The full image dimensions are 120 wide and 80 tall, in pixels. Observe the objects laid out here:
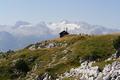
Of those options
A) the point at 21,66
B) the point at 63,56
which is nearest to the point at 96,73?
the point at 63,56

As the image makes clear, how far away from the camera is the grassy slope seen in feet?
451

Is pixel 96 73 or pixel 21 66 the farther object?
pixel 21 66

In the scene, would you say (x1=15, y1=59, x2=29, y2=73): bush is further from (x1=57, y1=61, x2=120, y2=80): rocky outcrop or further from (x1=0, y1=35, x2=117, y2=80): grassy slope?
(x1=57, y1=61, x2=120, y2=80): rocky outcrop

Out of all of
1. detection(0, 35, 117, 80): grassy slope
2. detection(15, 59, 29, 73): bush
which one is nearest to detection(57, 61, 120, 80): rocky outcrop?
detection(0, 35, 117, 80): grassy slope

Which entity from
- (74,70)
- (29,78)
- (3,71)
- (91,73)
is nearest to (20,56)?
(3,71)

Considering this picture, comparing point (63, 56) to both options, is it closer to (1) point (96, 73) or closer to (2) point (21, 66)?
(2) point (21, 66)

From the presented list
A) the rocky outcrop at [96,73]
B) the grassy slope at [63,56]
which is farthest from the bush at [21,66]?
the rocky outcrop at [96,73]

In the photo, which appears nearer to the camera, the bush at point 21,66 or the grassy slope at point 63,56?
the grassy slope at point 63,56

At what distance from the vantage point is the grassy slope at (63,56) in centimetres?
13746

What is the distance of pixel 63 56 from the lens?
503 feet

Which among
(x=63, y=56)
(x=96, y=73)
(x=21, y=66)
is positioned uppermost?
(x=63, y=56)

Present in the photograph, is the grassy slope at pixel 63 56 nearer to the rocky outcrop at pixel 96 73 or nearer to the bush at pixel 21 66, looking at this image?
the bush at pixel 21 66

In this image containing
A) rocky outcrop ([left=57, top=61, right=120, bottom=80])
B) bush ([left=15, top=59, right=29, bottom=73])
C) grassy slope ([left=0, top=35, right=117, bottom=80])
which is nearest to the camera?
rocky outcrop ([left=57, top=61, right=120, bottom=80])

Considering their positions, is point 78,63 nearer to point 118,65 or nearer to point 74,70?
point 74,70
